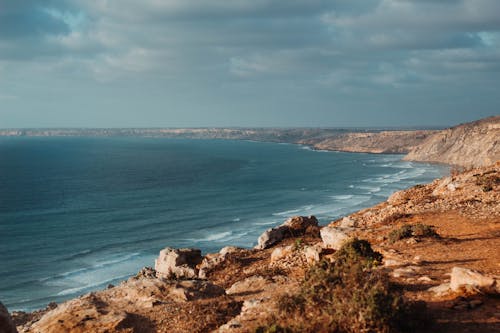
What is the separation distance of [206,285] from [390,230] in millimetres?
10260

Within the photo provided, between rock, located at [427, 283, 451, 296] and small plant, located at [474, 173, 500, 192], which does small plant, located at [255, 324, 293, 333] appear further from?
small plant, located at [474, 173, 500, 192]

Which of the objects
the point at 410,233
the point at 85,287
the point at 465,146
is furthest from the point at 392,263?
the point at 465,146

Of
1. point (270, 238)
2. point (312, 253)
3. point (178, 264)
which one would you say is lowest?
point (178, 264)

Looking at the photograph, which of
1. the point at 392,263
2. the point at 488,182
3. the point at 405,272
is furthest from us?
the point at 488,182

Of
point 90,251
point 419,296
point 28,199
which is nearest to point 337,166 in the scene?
point 28,199

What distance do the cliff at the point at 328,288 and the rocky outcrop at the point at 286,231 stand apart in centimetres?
18

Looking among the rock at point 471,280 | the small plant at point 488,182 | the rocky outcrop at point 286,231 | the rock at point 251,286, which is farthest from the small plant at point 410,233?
the small plant at point 488,182

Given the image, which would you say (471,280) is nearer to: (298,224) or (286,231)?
(286,231)

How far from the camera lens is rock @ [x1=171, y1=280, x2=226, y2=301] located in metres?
12.3

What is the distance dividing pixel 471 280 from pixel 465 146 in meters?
143

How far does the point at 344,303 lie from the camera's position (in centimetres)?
825

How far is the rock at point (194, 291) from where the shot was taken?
12297 mm

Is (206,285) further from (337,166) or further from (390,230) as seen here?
(337,166)

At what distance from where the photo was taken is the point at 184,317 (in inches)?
420
